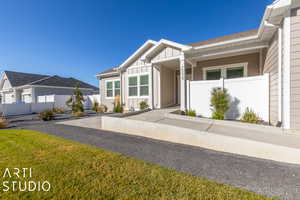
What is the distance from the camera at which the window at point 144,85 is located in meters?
9.37

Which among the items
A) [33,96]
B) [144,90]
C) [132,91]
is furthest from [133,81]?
[33,96]

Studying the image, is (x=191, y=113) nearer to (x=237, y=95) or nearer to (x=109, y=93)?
(x=237, y=95)

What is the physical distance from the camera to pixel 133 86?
32.9 feet

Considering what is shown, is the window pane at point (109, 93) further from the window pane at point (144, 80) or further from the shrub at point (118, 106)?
the window pane at point (144, 80)

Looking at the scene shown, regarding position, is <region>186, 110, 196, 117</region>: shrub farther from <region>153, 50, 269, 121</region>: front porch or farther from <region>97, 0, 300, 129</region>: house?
<region>97, 0, 300, 129</region>: house

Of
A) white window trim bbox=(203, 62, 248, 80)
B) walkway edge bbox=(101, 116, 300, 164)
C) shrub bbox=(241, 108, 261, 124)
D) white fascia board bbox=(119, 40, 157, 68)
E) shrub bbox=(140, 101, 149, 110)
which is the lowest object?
walkway edge bbox=(101, 116, 300, 164)

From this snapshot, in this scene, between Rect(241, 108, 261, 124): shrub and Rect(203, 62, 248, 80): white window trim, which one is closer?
Rect(241, 108, 261, 124): shrub

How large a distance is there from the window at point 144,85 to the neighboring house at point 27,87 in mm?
17512

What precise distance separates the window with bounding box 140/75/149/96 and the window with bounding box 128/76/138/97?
47cm

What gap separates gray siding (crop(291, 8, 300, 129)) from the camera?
156 inches

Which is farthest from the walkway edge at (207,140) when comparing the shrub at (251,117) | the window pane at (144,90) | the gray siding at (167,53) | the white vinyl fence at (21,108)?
the white vinyl fence at (21,108)

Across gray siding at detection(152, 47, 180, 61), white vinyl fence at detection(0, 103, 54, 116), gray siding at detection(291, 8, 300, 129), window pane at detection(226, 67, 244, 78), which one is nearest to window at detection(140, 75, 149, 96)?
gray siding at detection(152, 47, 180, 61)

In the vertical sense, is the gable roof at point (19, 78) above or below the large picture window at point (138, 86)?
above

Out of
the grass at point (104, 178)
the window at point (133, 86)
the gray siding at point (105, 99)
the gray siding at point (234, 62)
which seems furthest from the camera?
the gray siding at point (105, 99)
